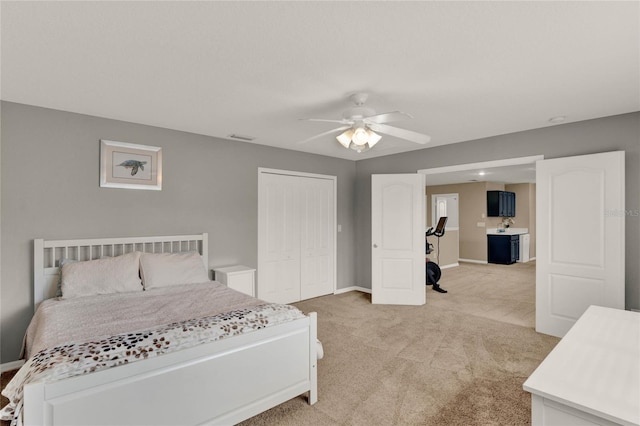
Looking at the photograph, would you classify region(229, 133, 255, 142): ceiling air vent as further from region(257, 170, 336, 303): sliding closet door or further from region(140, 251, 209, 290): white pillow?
region(140, 251, 209, 290): white pillow

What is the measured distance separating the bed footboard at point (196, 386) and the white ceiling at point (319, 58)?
1.82m

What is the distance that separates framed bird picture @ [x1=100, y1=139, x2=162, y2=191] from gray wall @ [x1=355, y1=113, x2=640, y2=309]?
3.51 meters

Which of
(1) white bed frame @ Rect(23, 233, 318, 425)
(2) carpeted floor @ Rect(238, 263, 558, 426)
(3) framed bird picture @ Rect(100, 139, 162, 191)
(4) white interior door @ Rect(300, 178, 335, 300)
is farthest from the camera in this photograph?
(4) white interior door @ Rect(300, 178, 335, 300)

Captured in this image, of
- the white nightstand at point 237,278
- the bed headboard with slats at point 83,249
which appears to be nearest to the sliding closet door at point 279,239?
the white nightstand at point 237,278

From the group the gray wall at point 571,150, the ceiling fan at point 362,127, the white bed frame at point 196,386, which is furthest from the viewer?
the gray wall at point 571,150

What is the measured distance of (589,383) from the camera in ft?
4.10

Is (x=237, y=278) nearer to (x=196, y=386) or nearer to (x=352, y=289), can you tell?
(x=196, y=386)

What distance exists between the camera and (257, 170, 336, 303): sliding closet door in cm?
488

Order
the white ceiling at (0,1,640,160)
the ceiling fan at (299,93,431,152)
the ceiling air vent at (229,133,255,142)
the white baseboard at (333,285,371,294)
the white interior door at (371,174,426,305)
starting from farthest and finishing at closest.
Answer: the white baseboard at (333,285,371,294) → the white interior door at (371,174,426,305) → the ceiling air vent at (229,133,255,142) → the ceiling fan at (299,93,431,152) → the white ceiling at (0,1,640,160)

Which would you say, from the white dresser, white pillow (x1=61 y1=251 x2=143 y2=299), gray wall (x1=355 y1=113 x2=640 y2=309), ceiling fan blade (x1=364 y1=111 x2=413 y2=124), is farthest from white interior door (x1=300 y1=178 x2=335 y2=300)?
the white dresser

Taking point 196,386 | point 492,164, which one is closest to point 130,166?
point 196,386

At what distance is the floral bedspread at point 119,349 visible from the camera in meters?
1.56

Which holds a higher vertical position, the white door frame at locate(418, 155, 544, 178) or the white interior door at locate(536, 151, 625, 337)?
the white door frame at locate(418, 155, 544, 178)

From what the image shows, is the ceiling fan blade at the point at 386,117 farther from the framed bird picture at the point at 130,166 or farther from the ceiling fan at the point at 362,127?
the framed bird picture at the point at 130,166
